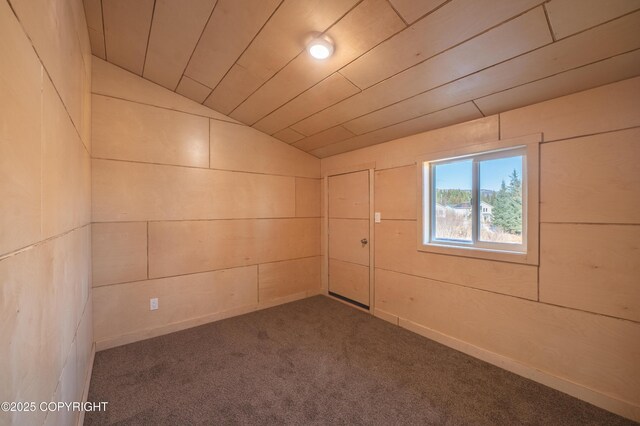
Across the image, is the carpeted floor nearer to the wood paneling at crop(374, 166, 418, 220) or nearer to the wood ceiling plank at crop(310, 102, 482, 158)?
the wood paneling at crop(374, 166, 418, 220)

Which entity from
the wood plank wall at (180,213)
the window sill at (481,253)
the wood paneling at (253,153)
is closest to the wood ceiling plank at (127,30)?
the wood plank wall at (180,213)

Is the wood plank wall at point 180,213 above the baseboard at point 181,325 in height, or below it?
above

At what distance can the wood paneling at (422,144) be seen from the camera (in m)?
2.50

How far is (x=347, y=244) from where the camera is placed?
3.97 meters

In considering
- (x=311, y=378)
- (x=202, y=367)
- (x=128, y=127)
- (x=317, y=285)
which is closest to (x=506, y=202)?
(x=311, y=378)

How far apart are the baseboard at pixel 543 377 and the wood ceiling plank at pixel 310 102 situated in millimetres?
2688

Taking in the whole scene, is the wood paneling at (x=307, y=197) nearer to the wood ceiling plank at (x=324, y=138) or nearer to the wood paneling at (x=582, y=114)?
the wood ceiling plank at (x=324, y=138)

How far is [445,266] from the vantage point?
9.16 ft

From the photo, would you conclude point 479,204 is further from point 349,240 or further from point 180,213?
point 180,213

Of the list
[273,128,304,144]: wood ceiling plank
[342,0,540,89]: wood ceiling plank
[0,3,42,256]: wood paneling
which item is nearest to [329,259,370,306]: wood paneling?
[273,128,304,144]: wood ceiling plank

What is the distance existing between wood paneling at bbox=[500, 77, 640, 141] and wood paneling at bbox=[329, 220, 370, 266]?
6.56 feet

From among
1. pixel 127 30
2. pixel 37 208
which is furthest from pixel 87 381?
pixel 127 30

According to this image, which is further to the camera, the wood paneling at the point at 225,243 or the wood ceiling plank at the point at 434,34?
the wood paneling at the point at 225,243

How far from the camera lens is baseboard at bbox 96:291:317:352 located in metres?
2.66
